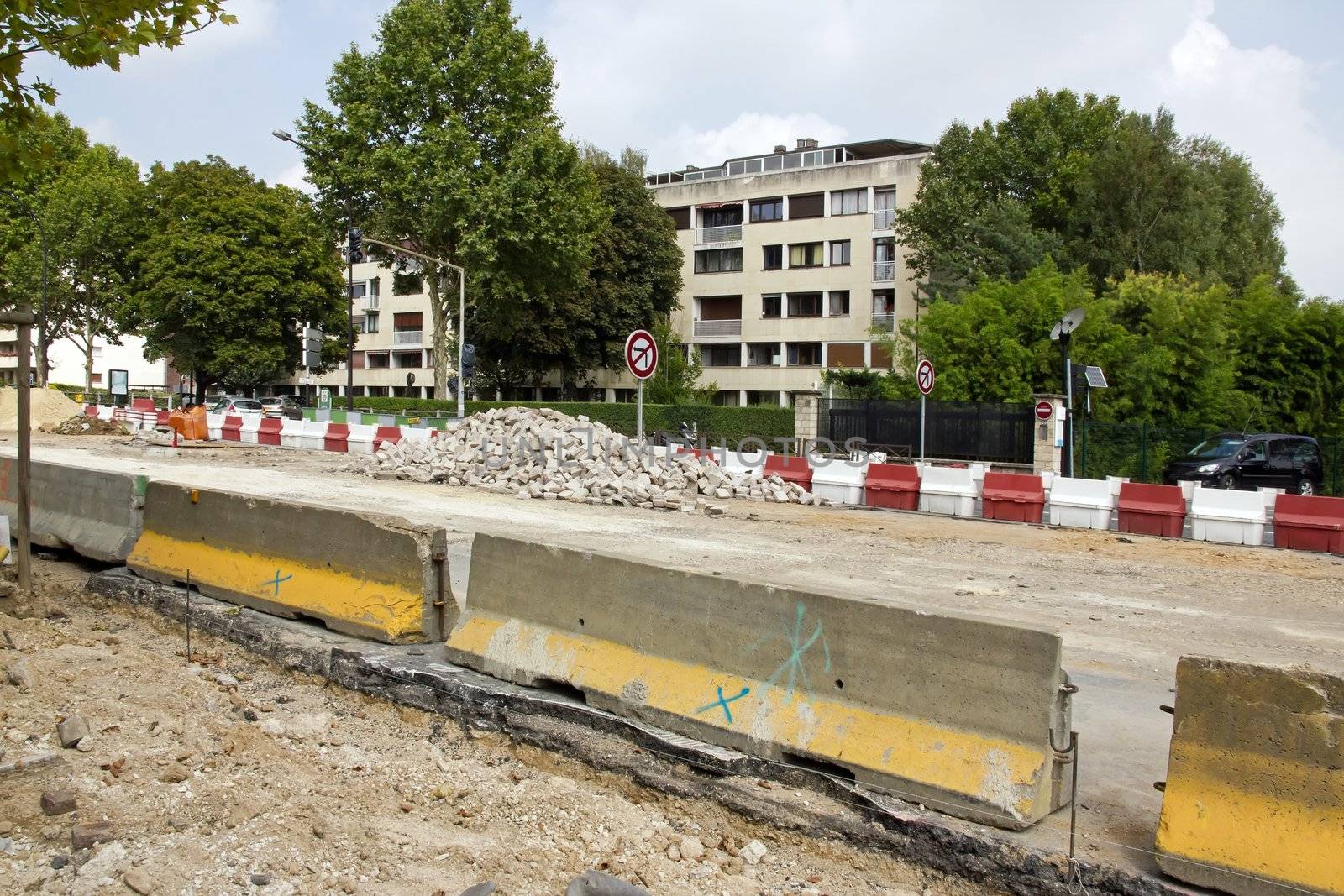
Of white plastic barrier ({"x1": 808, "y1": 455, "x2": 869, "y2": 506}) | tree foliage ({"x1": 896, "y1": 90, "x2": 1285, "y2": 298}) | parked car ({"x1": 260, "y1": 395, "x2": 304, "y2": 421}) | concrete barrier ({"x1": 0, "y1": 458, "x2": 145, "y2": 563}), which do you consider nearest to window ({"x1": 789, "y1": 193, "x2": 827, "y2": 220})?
tree foliage ({"x1": 896, "y1": 90, "x2": 1285, "y2": 298})

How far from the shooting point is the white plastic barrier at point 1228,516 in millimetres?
15102

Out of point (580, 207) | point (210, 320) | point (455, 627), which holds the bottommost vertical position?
point (455, 627)

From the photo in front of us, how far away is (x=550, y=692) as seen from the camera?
612 centimetres

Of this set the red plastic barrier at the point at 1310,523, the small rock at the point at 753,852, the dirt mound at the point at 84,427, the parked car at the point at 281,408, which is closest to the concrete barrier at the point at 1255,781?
the small rock at the point at 753,852

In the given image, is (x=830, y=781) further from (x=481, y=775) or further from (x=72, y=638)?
(x=72, y=638)

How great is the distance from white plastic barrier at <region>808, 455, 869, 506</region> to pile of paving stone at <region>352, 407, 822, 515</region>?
0.35 metres

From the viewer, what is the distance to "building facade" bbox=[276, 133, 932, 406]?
54.8 m

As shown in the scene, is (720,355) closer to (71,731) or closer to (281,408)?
(281,408)

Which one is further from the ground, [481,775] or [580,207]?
[580,207]

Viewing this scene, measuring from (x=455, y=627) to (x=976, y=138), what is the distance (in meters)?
45.6

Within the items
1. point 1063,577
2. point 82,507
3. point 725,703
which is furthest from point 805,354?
point 725,703

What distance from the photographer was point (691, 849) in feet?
15.1

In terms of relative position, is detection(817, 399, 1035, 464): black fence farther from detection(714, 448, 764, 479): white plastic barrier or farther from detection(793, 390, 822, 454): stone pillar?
detection(714, 448, 764, 479): white plastic barrier

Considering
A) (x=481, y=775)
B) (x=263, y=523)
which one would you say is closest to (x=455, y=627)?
(x=481, y=775)
